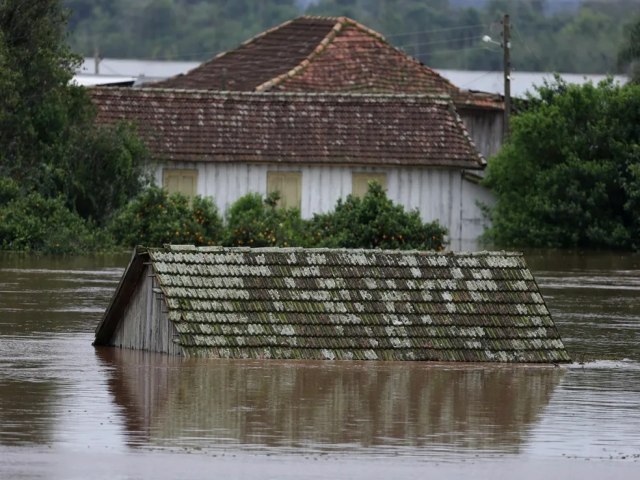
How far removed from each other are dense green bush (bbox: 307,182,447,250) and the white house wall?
19.3 feet

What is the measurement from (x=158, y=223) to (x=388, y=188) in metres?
9.51

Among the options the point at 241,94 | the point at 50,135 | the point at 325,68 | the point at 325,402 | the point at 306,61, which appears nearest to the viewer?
the point at 325,402

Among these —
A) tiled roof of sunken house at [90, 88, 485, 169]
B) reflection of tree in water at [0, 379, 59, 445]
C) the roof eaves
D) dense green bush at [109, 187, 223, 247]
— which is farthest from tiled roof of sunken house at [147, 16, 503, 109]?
reflection of tree in water at [0, 379, 59, 445]

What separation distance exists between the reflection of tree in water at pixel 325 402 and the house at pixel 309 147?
76.2ft

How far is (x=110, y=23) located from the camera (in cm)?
10612

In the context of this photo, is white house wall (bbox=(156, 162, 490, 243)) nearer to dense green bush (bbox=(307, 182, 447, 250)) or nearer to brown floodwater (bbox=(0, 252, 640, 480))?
dense green bush (bbox=(307, 182, 447, 250))

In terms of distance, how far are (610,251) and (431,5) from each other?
224 ft

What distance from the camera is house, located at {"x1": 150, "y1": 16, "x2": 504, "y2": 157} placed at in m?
46.7

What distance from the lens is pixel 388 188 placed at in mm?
39469

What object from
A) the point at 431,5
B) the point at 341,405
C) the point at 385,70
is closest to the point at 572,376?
the point at 341,405

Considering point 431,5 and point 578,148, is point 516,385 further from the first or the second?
point 431,5

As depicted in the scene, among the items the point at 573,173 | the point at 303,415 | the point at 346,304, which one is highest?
Answer: the point at 573,173

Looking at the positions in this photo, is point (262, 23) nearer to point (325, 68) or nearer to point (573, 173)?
point (325, 68)

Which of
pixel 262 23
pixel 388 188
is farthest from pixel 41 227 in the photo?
pixel 262 23
